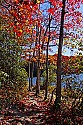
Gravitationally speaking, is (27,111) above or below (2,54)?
below

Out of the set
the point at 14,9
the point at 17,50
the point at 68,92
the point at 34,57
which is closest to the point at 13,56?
the point at 17,50

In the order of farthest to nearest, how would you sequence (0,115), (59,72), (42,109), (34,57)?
(34,57), (42,109), (59,72), (0,115)

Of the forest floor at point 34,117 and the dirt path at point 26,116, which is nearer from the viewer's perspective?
the forest floor at point 34,117

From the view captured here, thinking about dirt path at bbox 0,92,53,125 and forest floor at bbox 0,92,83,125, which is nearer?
forest floor at bbox 0,92,83,125

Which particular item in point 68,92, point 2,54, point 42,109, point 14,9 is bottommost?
point 42,109

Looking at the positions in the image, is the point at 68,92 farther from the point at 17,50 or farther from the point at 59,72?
the point at 17,50

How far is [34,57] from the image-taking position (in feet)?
76.0

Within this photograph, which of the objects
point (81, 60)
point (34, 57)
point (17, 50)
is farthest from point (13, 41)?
point (34, 57)

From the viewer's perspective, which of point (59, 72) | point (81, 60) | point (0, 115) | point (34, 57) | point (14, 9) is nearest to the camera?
point (14, 9)

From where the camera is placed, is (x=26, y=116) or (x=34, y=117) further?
(x=26, y=116)

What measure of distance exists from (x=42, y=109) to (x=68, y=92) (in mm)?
2038

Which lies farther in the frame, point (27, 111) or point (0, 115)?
point (27, 111)

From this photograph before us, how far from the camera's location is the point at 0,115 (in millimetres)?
9992

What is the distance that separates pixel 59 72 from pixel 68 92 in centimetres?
104
